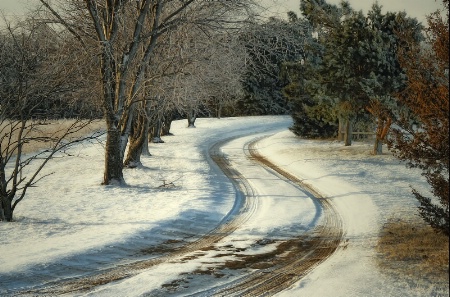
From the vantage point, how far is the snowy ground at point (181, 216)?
8203 millimetres

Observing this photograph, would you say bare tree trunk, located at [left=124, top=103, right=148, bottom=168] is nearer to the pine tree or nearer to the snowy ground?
the snowy ground

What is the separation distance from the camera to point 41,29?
1642 centimetres

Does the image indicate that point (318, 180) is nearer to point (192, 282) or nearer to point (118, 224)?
point (118, 224)

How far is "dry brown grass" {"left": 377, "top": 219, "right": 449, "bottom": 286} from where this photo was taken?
25.7 feet

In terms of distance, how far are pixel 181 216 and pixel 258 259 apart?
163 inches

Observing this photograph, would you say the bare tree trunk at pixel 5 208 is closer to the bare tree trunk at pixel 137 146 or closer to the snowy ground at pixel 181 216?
the snowy ground at pixel 181 216

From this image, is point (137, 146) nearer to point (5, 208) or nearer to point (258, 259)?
point (5, 208)

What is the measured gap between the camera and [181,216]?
519 inches

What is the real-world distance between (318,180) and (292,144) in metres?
13.5

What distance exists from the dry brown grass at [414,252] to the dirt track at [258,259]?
42.0 inches

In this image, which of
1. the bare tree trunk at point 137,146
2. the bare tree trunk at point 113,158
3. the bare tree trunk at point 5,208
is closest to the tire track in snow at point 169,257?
the bare tree trunk at point 113,158

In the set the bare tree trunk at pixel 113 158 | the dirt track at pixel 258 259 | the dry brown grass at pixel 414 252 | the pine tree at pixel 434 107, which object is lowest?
the dirt track at pixel 258 259

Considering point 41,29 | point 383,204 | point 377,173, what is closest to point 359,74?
point 377,173

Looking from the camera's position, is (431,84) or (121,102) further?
(121,102)
